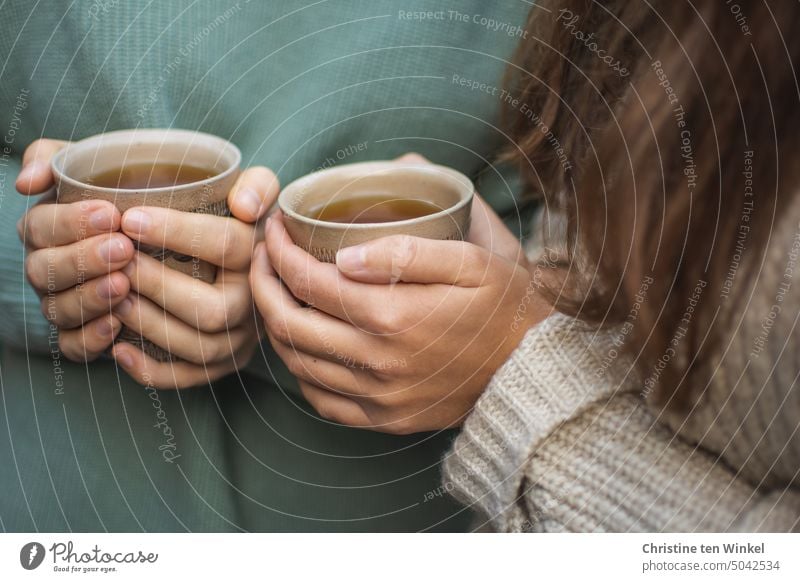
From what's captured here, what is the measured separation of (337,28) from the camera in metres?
0.26

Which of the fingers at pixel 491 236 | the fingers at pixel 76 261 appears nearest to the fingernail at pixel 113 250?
the fingers at pixel 76 261

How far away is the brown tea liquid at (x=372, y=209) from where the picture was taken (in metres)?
0.24

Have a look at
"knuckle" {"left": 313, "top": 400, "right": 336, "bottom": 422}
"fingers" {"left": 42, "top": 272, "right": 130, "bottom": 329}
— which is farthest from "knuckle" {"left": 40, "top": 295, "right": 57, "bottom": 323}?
"knuckle" {"left": 313, "top": 400, "right": 336, "bottom": 422}

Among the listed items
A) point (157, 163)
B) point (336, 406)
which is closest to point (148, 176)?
point (157, 163)

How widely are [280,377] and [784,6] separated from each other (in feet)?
0.70

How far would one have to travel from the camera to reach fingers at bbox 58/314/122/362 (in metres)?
0.24

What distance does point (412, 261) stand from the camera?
22cm

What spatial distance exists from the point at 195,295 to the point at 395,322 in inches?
2.8

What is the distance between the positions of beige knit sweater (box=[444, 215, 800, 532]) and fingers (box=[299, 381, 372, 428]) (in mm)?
43

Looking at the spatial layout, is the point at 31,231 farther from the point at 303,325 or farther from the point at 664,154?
the point at 664,154

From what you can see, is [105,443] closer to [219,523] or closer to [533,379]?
[219,523]

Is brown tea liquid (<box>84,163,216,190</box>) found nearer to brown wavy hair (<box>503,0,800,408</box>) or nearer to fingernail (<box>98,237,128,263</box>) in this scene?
fingernail (<box>98,237,128,263</box>)

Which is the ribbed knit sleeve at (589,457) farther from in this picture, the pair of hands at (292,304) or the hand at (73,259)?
the hand at (73,259)

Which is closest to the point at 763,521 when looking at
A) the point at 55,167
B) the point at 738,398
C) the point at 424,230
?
the point at 738,398
